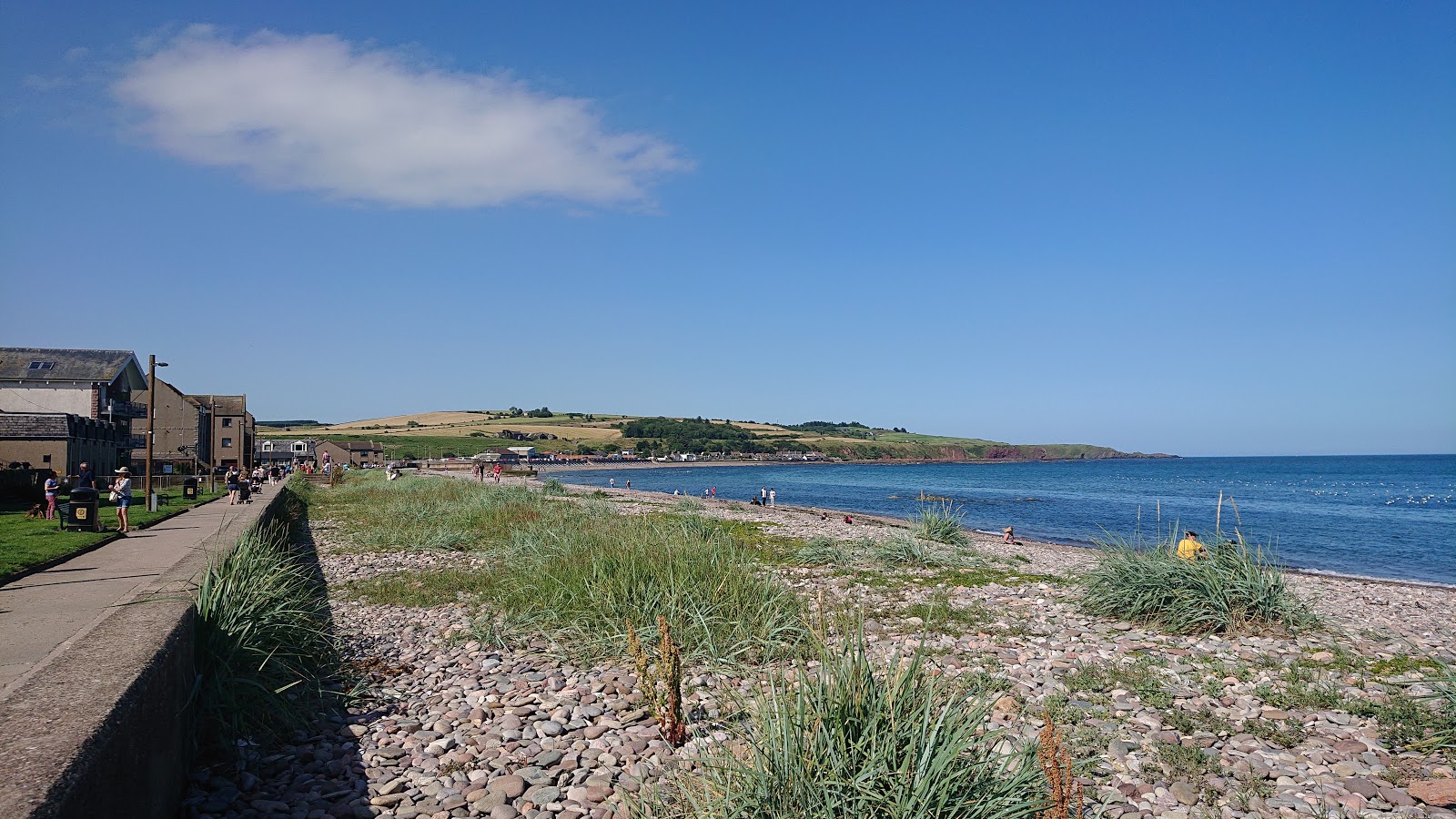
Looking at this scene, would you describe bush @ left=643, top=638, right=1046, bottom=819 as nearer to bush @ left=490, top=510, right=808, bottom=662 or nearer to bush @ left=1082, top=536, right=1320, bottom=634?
bush @ left=490, top=510, right=808, bottom=662

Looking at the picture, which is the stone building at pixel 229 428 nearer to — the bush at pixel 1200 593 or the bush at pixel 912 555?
the bush at pixel 912 555

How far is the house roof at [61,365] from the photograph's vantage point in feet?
141

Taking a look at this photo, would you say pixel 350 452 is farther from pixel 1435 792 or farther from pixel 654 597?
pixel 1435 792

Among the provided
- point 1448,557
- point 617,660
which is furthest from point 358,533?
point 1448,557

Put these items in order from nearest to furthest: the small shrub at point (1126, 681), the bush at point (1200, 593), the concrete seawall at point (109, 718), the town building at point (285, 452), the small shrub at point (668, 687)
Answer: the concrete seawall at point (109, 718) < the small shrub at point (668, 687) < the small shrub at point (1126, 681) < the bush at point (1200, 593) < the town building at point (285, 452)

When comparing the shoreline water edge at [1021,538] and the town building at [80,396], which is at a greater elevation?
the town building at [80,396]

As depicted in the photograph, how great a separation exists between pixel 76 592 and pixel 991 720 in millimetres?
9328

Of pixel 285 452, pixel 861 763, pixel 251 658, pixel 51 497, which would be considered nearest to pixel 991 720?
pixel 861 763

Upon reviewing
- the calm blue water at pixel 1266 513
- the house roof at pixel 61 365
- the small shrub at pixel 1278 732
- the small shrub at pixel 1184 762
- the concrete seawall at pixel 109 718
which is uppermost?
the house roof at pixel 61 365

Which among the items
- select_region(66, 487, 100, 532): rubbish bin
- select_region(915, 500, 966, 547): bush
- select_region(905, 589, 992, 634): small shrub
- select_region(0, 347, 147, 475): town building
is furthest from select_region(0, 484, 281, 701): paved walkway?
select_region(0, 347, 147, 475): town building

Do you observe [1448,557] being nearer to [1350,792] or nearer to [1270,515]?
[1270,515]

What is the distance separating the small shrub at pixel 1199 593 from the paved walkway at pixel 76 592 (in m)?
9.60

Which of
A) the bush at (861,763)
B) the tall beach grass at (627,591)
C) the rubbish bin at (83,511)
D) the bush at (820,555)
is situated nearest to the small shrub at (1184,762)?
the bush at (861,763)

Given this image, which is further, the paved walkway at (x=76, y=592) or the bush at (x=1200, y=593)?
the bush at (x=1200, y=593)
